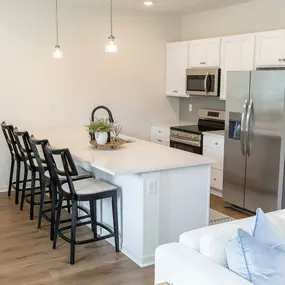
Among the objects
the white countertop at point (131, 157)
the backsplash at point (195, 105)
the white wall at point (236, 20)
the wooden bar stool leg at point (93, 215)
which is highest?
the white wall at point (236, 20)

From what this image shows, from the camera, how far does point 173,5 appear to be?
591 centimetres

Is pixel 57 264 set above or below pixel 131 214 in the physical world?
below

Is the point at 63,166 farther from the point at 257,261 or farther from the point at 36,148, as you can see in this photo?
the point at 257,261

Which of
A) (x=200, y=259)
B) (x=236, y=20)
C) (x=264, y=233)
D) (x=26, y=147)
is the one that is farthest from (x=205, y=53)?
(x=200, y=259)

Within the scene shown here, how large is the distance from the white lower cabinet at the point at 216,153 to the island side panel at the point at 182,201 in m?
1.72

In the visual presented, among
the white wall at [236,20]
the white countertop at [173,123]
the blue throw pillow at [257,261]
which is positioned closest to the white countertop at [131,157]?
the blue throw pillow at [257,261]

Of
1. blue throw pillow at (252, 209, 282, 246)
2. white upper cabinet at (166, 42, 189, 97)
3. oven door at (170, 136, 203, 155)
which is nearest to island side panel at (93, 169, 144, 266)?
blue throw pillow at (252, 209, 282, 246)

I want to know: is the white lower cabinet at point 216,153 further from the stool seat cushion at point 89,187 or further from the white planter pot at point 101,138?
the stool seat cushion at point 89,187

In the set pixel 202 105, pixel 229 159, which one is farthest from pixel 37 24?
pixel 229 159

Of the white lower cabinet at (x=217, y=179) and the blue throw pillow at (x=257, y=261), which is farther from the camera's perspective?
the white lower cabinet at (x=217, y=179)

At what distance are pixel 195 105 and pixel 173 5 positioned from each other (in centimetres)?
169

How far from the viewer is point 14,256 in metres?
3.68

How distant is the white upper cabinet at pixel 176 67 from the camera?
6410 millimetres

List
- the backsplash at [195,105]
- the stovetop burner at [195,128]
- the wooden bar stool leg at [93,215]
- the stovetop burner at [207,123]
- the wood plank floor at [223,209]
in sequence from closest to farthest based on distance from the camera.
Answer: the wooden bar stool leg at [93,215], the wood plank floor at [223,209], the stovetop burner at [195,128], the stovetop burner at [207,123], the backsplash at [195,105]
